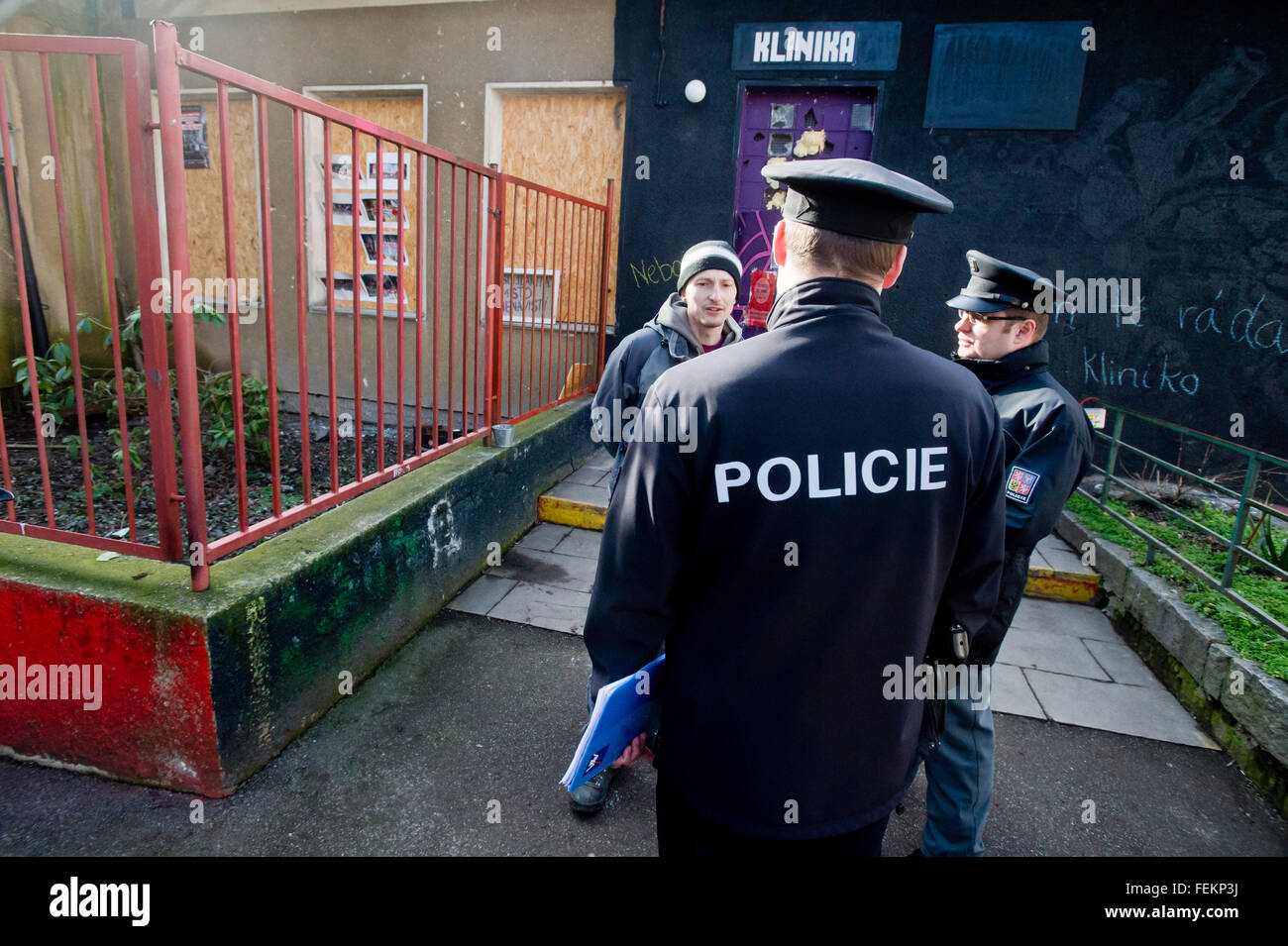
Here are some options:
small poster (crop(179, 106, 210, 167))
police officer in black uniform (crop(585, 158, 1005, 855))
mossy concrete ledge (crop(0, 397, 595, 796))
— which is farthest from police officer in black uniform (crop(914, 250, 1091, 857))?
small poster (crop(179, 106, 210, 167))

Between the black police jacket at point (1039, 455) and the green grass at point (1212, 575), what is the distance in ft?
5.48

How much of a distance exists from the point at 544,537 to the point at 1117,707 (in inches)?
134

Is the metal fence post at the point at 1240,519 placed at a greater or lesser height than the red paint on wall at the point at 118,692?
greater

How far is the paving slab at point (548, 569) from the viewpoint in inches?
170

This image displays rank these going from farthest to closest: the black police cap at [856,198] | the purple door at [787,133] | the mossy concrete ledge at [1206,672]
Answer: the purple door at [787,133], the mossy concrete ledge at [1206,672], the black police cap at [856,198]

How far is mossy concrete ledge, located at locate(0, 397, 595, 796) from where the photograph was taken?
7.72ft

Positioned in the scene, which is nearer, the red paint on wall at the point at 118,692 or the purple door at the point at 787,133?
the red paint on wall at the point at 118,692

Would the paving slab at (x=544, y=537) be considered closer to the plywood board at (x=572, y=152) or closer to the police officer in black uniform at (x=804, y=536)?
the plywood board at (x=572, y=152)

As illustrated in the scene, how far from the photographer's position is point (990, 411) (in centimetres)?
147

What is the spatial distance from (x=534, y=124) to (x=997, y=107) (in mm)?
3968

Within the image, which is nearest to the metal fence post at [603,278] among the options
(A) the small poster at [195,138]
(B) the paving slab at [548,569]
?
(B) the paving slab at [548,569]

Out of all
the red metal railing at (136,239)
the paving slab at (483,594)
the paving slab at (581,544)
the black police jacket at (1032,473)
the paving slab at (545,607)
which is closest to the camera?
the red metal railing at (136,239)

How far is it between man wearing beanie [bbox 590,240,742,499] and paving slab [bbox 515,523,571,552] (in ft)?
5.71
